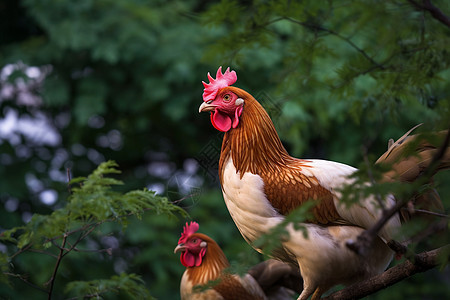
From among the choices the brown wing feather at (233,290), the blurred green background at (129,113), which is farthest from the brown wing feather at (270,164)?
the blurred green background at (129,113)

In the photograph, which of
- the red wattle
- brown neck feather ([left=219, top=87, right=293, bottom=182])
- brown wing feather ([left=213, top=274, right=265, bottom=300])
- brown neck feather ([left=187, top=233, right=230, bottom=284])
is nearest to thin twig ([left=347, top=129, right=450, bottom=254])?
brown neck feather ([left=219, top=87, right=293, bottom=182])

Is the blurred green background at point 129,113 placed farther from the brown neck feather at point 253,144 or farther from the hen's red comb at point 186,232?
the brown neck feather at point 253,144

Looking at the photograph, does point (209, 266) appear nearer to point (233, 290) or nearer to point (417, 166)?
point (233, 290)

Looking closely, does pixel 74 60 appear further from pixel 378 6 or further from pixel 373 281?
pixel 373 281

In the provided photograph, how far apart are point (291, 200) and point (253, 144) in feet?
0.72

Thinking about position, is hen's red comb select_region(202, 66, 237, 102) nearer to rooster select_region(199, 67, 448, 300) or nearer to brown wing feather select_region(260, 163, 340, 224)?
rooster select_region(199, 67, 448, 300)

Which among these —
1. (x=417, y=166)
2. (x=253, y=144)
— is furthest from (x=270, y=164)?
(x=417, y=166)

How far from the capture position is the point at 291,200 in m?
1.49

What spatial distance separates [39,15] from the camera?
4.25 metres

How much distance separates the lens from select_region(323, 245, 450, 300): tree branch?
125cm

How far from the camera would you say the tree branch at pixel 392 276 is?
125 centimetres

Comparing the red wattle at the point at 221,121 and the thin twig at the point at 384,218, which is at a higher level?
the thin twig at the point at 384,218

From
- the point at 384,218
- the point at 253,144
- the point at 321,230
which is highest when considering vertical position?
the point at 384,218

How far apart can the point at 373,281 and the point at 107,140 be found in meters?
4.34
